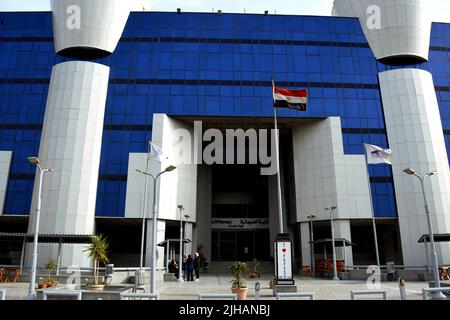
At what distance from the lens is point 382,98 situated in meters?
45.3

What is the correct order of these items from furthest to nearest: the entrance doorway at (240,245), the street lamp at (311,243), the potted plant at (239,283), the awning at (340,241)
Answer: the entrance doorway at (240,245) → the street lamp at (311,243) → the awning at (340,241) → the potted plant at (239,283)

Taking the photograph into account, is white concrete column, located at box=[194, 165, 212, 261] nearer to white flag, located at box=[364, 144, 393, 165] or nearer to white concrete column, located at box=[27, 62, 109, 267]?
white concrete column, located at box=[27, 62, 109, 267]

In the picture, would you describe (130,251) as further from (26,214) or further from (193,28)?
(193,28)

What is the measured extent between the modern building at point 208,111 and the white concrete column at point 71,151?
145mm

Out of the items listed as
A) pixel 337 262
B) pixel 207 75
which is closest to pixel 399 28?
pixel 207 75

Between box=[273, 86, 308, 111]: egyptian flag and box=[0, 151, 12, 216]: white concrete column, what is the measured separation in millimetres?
32475

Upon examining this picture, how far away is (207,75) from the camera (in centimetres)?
4609

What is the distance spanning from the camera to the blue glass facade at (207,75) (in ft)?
141

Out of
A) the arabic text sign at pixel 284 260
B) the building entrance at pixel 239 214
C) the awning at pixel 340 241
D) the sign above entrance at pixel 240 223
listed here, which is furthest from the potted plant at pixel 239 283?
the sign above entrance at pixel 240 223

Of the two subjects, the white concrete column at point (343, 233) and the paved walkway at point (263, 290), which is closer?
the paved walkway at point (263, 290)

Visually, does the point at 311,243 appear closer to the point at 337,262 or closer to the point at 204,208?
the point at 337,262

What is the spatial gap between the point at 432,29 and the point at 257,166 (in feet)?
98.7

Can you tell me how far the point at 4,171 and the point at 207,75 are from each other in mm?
26015

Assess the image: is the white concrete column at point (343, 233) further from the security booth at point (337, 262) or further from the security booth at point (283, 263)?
the security booth at point (283, 263)
